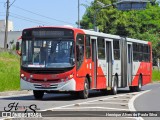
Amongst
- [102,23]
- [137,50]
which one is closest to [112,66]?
[137,50]

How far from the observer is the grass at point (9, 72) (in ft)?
105

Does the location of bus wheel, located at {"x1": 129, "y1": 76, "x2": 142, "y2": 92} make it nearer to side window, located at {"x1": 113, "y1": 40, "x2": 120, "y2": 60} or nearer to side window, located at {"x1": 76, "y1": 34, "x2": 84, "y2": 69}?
side window, located at {"x1": 113, "y1": 40, "x2": 120, "y2": 60}

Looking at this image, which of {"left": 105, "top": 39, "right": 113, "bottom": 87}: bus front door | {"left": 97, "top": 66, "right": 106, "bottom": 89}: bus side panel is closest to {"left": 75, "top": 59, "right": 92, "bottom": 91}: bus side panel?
{"left": 97, "top": 66, "right": 106, "bottom": 89}: bus side panel

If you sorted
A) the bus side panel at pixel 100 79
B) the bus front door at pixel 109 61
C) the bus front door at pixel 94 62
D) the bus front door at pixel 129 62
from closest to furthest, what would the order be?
1. the bus front door at pixel 94 62
2. the bus side panel at pixel 100 79
3. the bus front door at pixel 109 61
4. the bus front door at pixel 129 62

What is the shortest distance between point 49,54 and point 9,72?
67.7ft

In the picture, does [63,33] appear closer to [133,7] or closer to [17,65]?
[17,65]

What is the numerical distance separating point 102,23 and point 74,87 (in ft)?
186

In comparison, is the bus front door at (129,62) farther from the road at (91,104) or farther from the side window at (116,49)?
the road at (91,104)

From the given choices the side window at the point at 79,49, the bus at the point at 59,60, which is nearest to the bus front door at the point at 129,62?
the bus at the point at 59,60

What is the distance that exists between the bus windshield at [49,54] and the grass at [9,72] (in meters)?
7.48

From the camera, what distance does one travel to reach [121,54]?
30.6m

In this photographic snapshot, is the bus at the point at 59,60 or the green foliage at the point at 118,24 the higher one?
the green foliage at the point at 118,24

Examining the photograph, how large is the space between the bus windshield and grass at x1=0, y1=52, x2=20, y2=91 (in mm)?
7482

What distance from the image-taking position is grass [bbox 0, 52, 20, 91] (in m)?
32.1
